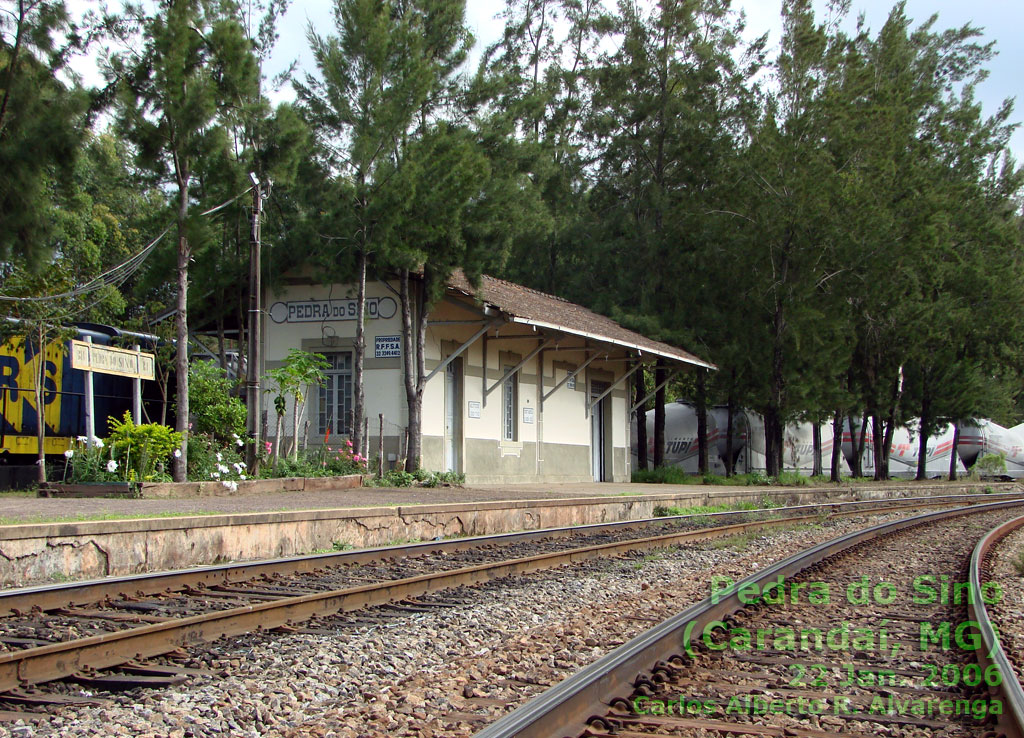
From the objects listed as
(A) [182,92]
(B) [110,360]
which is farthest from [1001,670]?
(A) [182,92]

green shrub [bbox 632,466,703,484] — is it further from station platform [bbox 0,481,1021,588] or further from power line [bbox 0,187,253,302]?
power line [bbox 0,187,253,302]

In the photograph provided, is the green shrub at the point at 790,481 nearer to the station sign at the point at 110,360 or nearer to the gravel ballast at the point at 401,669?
the station sign at the point at 110,360

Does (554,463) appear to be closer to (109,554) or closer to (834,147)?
(834,147)

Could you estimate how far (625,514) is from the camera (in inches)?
727

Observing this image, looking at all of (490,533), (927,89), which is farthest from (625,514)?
(927,89)

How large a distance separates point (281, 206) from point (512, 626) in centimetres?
1518

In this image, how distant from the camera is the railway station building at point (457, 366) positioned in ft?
67.6

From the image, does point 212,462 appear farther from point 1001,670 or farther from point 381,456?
point 1001,670

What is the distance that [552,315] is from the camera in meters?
23.2

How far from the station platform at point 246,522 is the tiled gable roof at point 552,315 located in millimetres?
3804

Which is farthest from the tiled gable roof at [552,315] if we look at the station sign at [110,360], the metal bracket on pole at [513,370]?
the station sign at [110,360]

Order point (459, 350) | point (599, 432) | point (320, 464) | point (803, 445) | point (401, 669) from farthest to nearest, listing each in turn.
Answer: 1. point (803, 445)
2. point (599, 432)
3. point (459, 350)
4. point (320, 464)
5. point (401, 669)

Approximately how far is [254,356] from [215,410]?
2.09 meters

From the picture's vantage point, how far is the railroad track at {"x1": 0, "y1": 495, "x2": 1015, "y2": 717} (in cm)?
525
